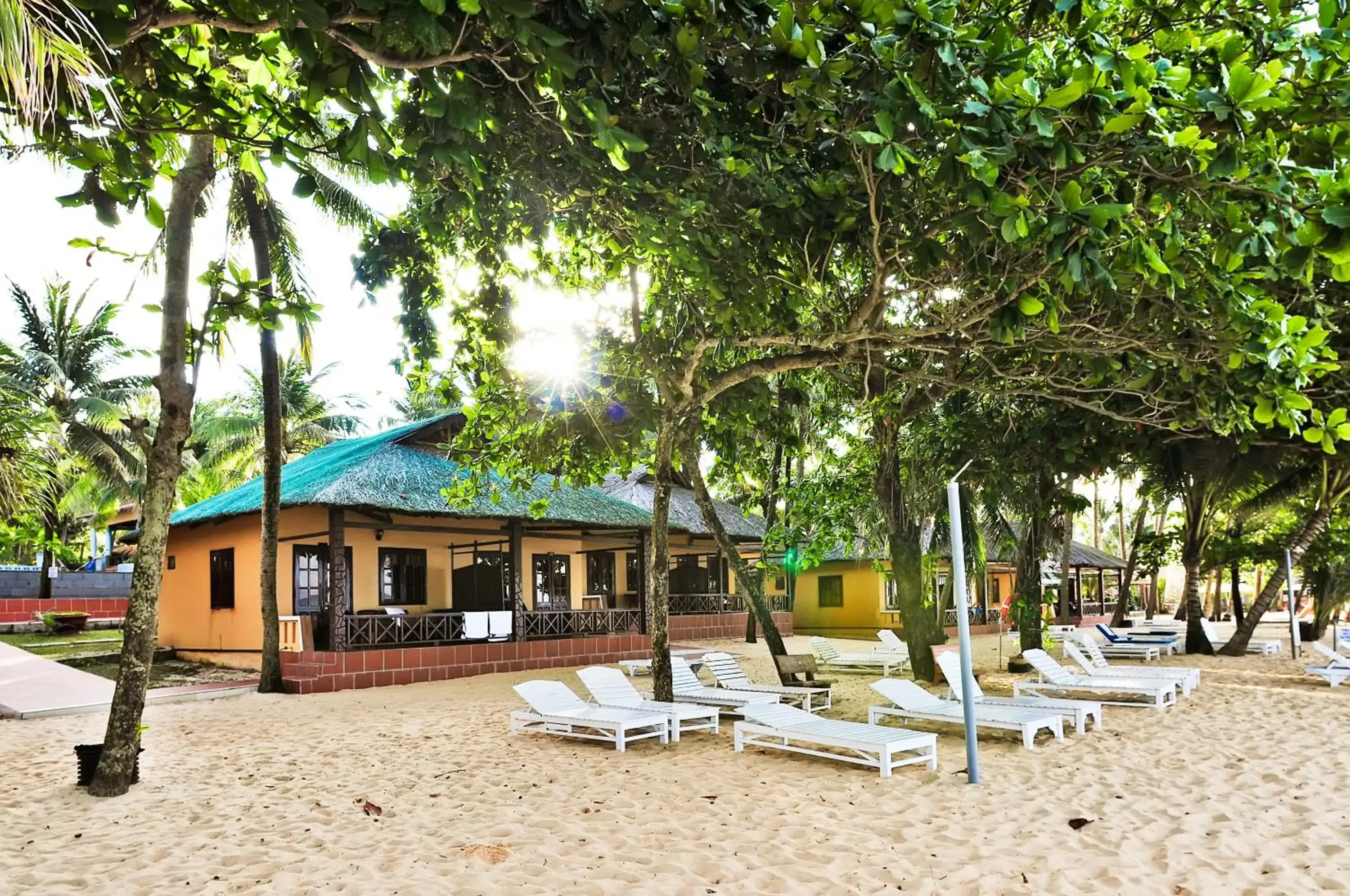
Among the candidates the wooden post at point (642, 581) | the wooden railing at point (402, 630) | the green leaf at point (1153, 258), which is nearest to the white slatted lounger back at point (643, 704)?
the wooden railing at point (402, 630)

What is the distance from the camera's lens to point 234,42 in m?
4.84

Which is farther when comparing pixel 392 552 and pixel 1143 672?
pixel 392 552

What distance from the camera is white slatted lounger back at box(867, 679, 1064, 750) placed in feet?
26.5

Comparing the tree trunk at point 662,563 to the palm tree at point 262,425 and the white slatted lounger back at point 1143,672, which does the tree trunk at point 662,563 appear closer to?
the white slatted lounger back at point 1143,672

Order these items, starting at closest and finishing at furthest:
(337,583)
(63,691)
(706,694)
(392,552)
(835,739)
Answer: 1. (835,739)
2. (706,694)
3. (63,691)
4. (337,583)
5. (392,552)

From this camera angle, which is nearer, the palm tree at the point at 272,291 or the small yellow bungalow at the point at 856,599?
the palm tree at the point at 272,291

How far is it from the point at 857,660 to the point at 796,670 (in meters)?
4.37

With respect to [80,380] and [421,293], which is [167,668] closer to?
[421,293]

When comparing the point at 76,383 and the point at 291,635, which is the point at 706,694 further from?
the point at 76,383

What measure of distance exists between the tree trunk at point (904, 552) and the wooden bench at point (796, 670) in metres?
1.93

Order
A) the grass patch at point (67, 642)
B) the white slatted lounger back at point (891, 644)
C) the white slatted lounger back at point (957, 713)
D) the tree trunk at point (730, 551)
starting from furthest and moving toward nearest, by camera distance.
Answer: the grass patch at point (67, 642) → the white slatted lounger back at point (891, 644) → the tree trunk at point (730, 551) → the white slatted lounger back at point (957, 713)

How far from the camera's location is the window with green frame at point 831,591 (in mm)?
28359

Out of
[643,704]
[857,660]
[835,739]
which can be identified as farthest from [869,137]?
[857,660]

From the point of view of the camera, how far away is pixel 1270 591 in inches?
690
